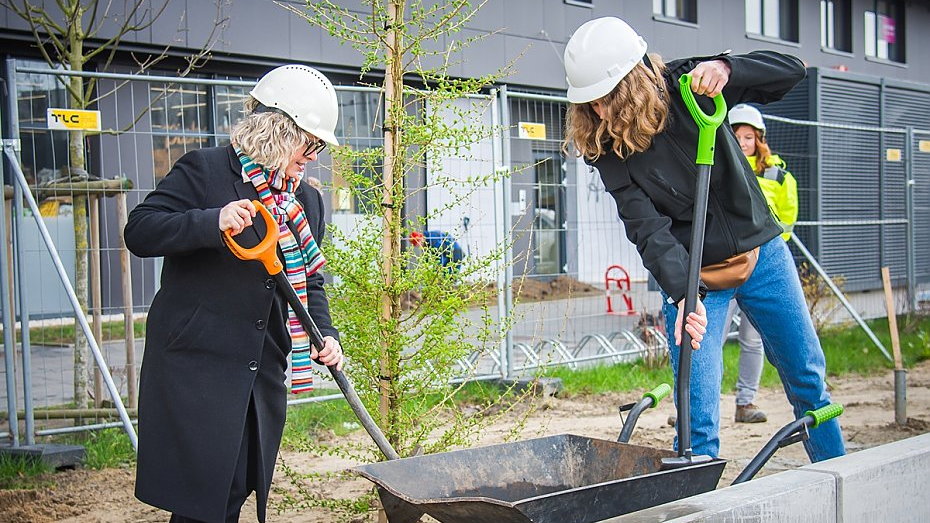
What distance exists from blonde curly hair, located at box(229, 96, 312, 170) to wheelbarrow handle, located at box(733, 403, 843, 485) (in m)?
1.76

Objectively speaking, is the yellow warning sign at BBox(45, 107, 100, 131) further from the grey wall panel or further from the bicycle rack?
the grey wall panel

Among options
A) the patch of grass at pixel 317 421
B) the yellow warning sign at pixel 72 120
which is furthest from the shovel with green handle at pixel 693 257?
the yellow warning sign at pixel 72 120

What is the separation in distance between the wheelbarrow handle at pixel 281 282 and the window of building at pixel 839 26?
2483cm

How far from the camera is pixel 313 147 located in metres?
3.20

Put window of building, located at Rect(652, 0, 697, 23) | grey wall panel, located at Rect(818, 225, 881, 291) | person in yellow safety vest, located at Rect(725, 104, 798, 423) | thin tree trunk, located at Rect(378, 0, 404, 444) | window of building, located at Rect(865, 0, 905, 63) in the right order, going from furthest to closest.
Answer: window of building, located at Rect(865, 0, 905, 63) < window of building, located at Rect(652, 0, 697, 23) < grey wall panel, located at Rect(818, 225, 881, 291) < person in yellow safety vest, located at Rect(725, 104, 798, 423) < thin tree trunk, located at Rect(378, 0, 404, 444)

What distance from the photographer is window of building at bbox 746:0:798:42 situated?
2328 cm

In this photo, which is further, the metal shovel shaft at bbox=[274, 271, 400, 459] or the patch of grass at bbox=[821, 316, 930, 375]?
the patch of grass at bbox=[821, 316, 930, 375]

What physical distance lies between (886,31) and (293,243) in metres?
27.4

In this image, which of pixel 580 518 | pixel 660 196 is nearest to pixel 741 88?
pixel 660 196

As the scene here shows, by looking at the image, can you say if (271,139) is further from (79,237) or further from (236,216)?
(79,237)

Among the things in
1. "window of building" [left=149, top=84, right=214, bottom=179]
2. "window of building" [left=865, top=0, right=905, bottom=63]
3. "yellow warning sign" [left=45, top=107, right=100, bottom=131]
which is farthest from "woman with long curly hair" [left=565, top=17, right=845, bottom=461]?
"window of building" [left=865, top=0, right=905, bottom=63]

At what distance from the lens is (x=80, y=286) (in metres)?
6.62

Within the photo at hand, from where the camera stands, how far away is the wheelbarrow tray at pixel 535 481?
2656 millimetres

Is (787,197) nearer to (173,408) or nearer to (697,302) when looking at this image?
(697,302)
